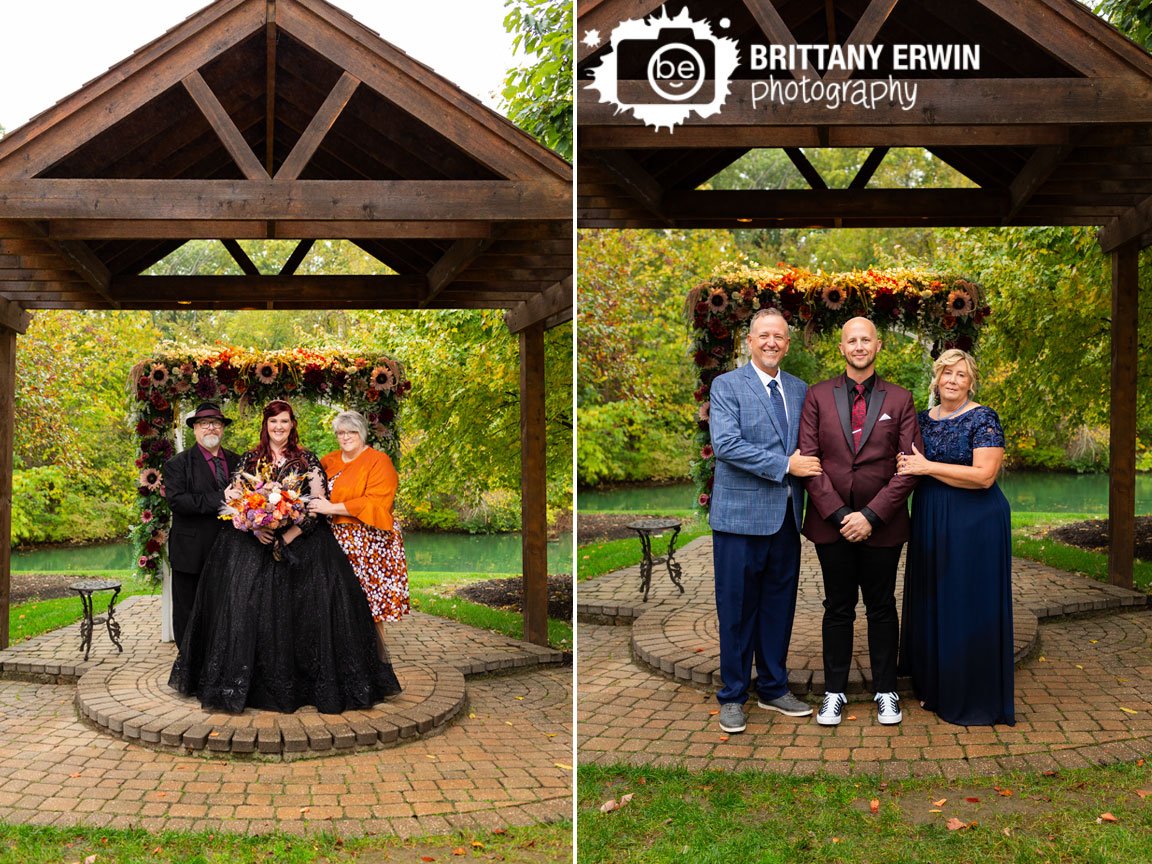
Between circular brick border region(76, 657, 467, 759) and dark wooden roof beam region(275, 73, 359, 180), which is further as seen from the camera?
circular brick border region(76, 657, 467, 759)

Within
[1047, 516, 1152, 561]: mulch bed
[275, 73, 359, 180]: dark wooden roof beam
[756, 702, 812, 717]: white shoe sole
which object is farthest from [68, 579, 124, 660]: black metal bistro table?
[1047, 516, 1152, 561]: mulch bed

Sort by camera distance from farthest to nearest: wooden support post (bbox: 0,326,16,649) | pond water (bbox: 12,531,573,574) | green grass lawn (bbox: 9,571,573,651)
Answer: pond water (bbox: 12,531,573,574) → green grass lawn (bbox: 9,571,573,651) → wooden support post (bbox: 0,326,16,649)

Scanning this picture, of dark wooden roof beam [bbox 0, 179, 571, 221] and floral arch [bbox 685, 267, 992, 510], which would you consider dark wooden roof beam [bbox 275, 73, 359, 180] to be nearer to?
dark wooden roof beam [bbox 0, 179, 571, 221]

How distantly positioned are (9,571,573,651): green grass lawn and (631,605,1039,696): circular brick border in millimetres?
1213

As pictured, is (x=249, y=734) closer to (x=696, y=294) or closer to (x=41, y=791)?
(x=41, y=791)

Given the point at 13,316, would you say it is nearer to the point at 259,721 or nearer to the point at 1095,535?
the point at 259,721

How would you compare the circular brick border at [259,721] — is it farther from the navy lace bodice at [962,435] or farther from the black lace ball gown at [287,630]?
the navy lace bodice at [962,435]

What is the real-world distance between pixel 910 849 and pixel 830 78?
3.54m

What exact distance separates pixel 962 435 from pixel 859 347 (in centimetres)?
70

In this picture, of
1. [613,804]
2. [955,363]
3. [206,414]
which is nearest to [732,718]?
[613,804]

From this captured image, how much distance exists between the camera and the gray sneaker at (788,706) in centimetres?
550

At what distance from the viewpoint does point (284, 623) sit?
5.98 m

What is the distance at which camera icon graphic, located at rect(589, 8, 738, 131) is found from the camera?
196 inches

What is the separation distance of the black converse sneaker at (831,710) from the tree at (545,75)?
4.77m
